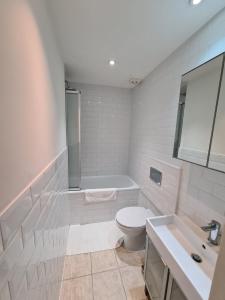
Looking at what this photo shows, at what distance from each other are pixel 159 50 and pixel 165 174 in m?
1.45

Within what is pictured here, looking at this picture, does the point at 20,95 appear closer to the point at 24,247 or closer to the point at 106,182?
the point at 24,247

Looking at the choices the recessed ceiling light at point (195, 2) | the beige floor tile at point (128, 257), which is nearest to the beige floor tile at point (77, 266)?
the beige floor tile at point (128, 257)

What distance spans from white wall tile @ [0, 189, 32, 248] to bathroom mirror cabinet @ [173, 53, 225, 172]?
1228 mm

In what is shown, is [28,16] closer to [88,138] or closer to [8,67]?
[8,67]

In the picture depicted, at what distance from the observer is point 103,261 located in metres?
1.72

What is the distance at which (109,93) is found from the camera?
300 centimetres

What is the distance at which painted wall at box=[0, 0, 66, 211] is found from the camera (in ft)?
1.66

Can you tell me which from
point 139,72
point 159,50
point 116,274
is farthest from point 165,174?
point 139,72

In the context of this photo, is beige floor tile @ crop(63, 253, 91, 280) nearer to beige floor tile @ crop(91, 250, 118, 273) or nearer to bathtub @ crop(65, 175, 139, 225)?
beige floor tile @ crop(91, 250, 118, 273)

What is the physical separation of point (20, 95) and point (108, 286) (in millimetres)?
1879

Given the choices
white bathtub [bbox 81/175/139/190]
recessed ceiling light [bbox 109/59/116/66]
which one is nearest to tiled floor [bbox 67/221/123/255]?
white bathtub [bbox 81/175/139/190]

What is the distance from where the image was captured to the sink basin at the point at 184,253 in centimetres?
84

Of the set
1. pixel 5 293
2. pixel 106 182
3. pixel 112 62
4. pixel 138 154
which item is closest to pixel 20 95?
pixel 5 293

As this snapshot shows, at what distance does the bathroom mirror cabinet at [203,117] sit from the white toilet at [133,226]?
3.31 ft
